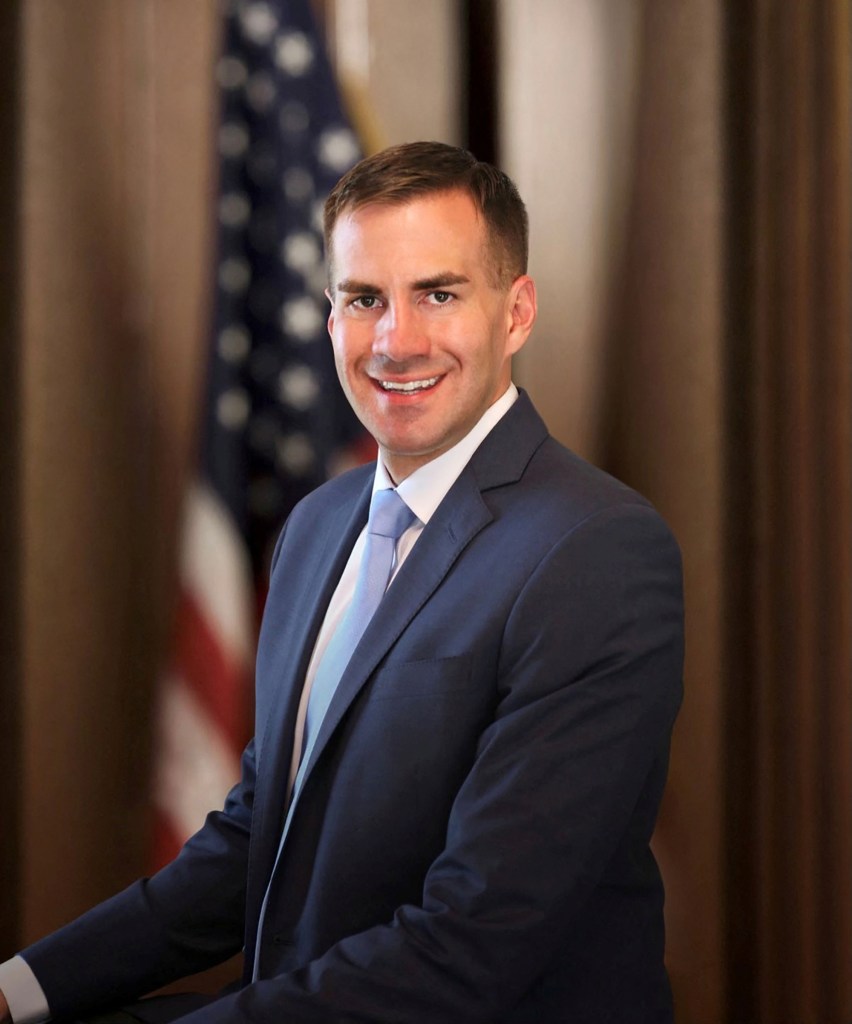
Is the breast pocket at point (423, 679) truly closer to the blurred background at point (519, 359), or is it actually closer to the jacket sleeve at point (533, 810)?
the jacket sleeve at point (533, 810)

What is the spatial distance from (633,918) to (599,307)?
5.09 ft

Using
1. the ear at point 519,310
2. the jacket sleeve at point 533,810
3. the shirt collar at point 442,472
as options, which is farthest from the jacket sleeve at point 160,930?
the ear at point 519,310

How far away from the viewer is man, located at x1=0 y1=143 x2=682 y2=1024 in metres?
1.27

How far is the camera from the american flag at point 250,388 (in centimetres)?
277

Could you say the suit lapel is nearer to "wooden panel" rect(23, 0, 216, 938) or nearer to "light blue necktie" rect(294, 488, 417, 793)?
"light blue necktie" rect(294, 488, 417, 793)

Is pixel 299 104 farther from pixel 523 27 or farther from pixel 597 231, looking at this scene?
pixel 597 231

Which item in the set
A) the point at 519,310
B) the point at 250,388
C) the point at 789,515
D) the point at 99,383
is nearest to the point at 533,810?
the point at 519,310

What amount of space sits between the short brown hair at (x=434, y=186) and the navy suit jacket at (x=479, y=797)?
207 millimetres

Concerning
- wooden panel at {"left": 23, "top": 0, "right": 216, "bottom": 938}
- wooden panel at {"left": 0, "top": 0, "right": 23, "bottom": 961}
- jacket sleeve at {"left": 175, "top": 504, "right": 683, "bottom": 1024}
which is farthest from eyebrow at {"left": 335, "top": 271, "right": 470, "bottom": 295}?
wooden panel at {"left": 0, "top": 0, "right": 23, "bottom": 961}

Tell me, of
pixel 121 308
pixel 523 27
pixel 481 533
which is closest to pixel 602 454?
pixel 523 27

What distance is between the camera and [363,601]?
5.14 ft

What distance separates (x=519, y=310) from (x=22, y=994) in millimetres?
1038

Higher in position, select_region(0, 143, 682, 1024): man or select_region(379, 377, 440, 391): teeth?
select_region(379, 377, 440, 391): teeth

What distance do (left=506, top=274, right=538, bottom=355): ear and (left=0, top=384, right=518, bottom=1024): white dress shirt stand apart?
Answer: 83mm
